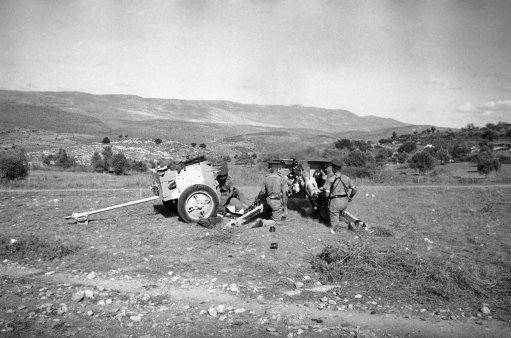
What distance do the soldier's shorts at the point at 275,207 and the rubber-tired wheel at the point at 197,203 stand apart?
134 cm

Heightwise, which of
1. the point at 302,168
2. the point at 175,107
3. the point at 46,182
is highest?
the point at 175,107

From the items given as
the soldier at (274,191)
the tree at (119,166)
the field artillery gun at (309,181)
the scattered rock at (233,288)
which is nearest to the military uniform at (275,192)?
the soldier at (274,191)

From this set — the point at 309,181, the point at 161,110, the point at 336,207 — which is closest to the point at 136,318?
the point at 336,207

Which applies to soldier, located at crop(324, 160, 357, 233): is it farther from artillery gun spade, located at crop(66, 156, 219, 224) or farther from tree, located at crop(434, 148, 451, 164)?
tree, located at crop(434, 148, 451, 164)

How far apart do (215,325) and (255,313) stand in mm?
578

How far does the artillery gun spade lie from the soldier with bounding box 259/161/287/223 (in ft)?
4.21

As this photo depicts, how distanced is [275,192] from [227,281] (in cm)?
358

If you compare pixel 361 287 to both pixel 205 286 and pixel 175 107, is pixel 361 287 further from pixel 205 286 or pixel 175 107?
pixel 175 107

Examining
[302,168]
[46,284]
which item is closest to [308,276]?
[46,284]

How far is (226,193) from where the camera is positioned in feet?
34.4

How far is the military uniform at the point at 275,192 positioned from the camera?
9.12 meters

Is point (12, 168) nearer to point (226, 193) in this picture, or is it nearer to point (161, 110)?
point (226, 193)

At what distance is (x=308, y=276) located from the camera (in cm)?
600

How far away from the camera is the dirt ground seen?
4.55 m
